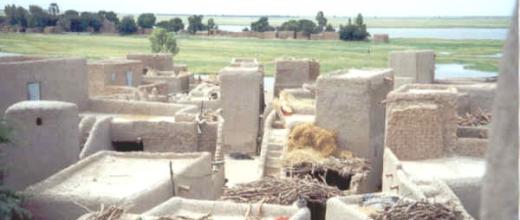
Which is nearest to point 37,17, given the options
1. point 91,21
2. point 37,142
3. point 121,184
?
point 91,21

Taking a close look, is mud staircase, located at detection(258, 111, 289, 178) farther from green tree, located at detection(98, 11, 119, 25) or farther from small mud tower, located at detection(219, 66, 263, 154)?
green tree, located at detection(98, 11, 119, 25)

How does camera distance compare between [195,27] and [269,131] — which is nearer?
[269,131]

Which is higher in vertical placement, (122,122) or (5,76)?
(5,76)

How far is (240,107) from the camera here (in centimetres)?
2475

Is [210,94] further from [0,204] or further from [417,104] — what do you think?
[0,204]

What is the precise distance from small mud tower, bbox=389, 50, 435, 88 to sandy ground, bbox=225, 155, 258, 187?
24.4ft

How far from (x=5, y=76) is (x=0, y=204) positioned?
914 cm

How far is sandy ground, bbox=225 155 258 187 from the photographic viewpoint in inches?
803

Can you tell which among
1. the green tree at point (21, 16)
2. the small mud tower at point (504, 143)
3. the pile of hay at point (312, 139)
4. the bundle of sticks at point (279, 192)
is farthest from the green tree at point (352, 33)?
the small mud tower at point (504, 143)

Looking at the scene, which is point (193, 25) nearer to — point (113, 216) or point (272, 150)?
point (272, 150)

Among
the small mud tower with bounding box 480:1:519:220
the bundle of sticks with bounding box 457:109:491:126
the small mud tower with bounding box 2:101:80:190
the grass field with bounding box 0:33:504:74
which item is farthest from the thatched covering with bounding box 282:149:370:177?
the grass field with bounding box 0:33:504:74

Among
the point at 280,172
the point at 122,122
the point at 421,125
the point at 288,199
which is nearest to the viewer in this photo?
the point at 288,199

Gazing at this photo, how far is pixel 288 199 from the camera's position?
13.2 meters

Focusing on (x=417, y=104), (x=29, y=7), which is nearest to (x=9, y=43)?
(x=29, y=7)
